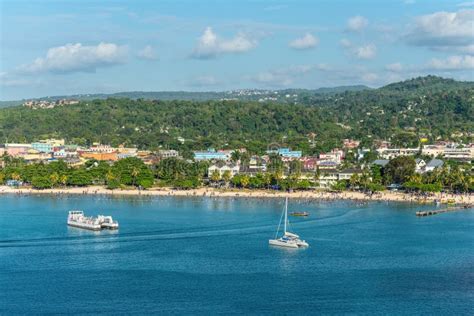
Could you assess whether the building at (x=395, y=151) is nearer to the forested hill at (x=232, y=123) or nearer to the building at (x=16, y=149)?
the forested hill at (x=232, y=123)

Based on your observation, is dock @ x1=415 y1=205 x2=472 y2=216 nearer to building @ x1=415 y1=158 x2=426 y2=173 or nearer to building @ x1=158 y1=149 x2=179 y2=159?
building @ x1=415 y1=158 x2=426 y2=173

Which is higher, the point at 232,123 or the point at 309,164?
the point at 232,123

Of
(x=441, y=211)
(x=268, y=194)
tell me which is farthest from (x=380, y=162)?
(x=441, y=211)

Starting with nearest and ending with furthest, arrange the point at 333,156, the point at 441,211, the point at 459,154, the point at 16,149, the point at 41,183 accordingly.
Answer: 1. the point at 441,211
2. the point at 41,183
3. the point at 459,154
4. the point at 333,156
5. the point at 16,149

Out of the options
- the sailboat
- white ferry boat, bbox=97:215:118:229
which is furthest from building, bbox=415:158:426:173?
white ferry boat, bbox=97:215:118:229

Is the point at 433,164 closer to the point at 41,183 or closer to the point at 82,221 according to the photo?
the point at 41,183

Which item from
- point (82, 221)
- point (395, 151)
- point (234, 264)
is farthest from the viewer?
point (395, 151)

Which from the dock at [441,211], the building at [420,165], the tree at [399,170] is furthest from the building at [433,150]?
the dock at [441,211]
